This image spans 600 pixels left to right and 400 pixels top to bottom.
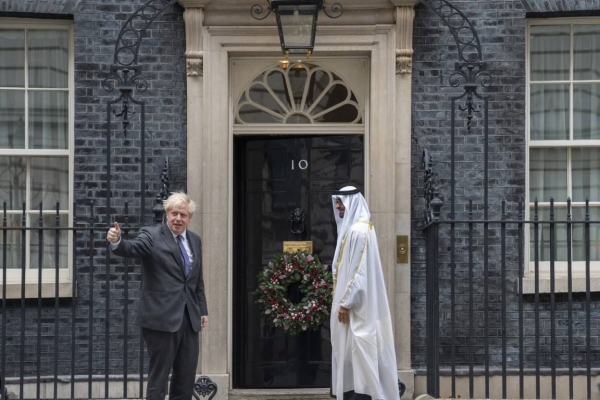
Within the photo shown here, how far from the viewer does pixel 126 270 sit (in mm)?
10727

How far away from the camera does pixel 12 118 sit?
12.0 metres

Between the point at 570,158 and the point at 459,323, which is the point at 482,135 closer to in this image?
the point at 570,158

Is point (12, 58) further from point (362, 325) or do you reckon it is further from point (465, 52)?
point (362, 325)

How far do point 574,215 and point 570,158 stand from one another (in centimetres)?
53

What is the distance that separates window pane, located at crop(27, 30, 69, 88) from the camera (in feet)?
39.4

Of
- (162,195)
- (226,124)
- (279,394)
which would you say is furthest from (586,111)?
(162,195)

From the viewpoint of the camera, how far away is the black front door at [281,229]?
12102mm

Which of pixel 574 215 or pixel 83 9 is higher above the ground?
pixel 83 9

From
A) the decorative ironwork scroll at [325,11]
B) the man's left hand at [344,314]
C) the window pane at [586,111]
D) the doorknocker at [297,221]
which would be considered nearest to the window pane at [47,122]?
the decorative ironwork scroll at [325,11]

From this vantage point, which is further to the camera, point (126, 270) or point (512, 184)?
point (512, 184)

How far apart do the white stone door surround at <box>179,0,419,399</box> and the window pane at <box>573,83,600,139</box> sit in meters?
1.64

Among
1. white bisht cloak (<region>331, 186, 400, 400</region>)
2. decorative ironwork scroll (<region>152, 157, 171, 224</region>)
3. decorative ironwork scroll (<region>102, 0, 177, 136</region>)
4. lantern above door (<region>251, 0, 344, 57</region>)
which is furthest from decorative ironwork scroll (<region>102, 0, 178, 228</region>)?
white bisht cloak (<region>331, 186, 400, 400</region>)

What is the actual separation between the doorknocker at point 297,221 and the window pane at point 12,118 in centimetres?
256

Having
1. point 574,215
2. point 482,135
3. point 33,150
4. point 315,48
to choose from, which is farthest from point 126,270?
point 574,215
